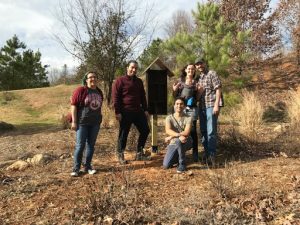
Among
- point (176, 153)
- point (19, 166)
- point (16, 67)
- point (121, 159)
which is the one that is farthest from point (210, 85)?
point (16, 67)

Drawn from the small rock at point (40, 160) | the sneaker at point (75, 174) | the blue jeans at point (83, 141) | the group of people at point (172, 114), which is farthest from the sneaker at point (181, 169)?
the small rock at point (40, 160)

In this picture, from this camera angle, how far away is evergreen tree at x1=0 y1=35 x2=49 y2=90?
1300 inches

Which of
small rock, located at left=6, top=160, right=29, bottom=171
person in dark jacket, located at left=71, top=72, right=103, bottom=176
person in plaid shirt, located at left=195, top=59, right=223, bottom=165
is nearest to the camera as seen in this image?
person in dark jacket, located at left=71, top=72, right=103, bottom=176

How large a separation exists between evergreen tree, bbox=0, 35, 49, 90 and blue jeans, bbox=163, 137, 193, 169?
2933cm

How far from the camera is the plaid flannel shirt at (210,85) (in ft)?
20.2

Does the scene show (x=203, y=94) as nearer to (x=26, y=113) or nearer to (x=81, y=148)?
(x=81, y=148)

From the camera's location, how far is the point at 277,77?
2027 centimetres

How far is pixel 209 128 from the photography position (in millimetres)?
6223

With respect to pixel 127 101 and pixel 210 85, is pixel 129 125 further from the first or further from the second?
pixel 210 85

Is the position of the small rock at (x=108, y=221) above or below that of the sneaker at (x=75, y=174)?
below

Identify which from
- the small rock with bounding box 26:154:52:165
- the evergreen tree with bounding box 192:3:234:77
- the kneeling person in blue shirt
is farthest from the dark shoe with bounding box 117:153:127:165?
the evergreen tree with bounding box 192:3:234:77

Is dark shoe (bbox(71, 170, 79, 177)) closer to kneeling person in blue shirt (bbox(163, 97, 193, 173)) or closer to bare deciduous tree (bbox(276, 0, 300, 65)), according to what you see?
kneeling person in blue shirt (bbox(163, 97, 193, 173))

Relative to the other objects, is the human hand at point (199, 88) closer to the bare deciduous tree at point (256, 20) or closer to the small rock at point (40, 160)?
the small rock at point (40, 160)

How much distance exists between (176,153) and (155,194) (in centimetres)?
122
